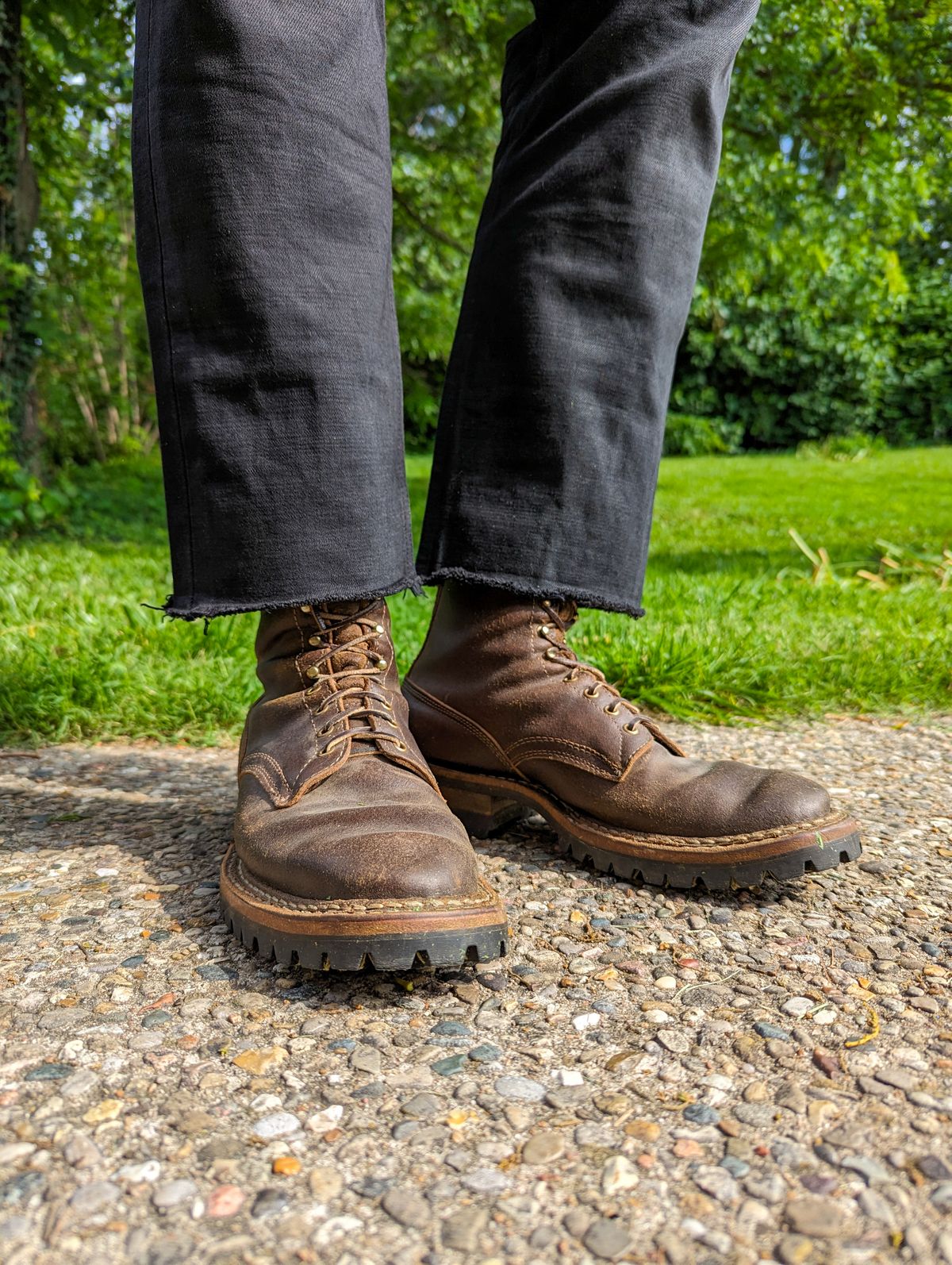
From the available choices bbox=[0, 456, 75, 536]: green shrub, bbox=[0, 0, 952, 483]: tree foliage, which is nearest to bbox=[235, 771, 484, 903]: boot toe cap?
bbox=[0, 456, 75, 536]: green shrub

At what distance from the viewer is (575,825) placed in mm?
1423

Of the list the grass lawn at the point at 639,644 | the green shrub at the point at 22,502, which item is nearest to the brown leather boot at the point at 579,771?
the grass lawn at the point at 639,644

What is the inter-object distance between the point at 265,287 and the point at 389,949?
75cm

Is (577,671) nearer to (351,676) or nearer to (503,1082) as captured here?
(351,676)

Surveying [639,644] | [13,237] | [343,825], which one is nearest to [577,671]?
[343,825]

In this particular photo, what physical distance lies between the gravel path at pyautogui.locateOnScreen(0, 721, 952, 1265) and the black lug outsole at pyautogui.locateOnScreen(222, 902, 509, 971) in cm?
4

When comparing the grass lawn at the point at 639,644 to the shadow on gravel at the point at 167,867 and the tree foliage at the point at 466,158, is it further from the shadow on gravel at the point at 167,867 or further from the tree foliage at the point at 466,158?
the tree foliage at the point at 466,158

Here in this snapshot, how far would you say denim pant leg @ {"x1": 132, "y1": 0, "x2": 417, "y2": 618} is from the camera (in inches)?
46.1

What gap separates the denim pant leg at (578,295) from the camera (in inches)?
54.8

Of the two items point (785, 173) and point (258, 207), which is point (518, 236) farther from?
point (785, 173)

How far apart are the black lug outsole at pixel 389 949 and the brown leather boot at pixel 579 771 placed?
33 centimetres

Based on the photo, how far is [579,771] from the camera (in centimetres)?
142

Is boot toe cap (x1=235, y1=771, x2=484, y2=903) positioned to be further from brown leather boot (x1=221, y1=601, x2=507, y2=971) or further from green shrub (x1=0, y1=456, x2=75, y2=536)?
green shrub (x1=0, y1=456, x2=75, y2=536)

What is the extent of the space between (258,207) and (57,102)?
545 cm
